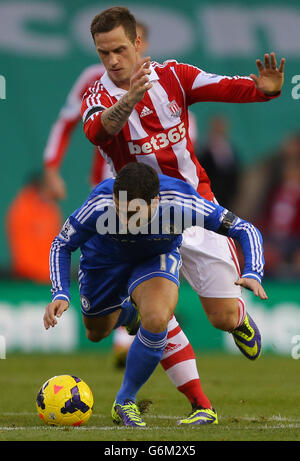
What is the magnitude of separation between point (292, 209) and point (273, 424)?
6833 millimetres

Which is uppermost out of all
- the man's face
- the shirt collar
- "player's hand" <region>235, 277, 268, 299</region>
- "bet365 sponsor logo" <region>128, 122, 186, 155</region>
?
the man's face

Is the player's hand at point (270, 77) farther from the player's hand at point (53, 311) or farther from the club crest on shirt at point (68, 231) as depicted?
the player's hand at point (53, 311)

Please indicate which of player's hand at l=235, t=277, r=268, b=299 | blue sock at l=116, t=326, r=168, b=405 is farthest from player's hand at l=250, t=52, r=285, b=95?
blue sock at l=116, t=326, r=168, b=405

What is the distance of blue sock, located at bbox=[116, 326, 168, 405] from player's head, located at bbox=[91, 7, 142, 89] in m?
1.59

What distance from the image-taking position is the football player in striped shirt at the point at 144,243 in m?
5.07

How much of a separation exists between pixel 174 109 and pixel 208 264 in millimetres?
1028

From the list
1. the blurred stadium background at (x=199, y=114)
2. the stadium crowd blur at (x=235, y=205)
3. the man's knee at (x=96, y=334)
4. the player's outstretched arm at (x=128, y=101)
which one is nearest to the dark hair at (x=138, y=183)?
the player's outstretched arm at (x=128, y=101)

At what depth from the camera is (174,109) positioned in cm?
591

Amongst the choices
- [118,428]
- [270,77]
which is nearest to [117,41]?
[270,77]

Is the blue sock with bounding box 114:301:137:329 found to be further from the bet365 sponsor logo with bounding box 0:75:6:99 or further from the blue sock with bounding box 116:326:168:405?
the bet365 sponsor logo with bounding box 0:75:6:99

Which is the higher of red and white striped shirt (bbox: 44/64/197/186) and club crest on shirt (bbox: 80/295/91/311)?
red and white striped shirt (bbox: 44/64/197/186)

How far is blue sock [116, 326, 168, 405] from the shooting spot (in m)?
5.25

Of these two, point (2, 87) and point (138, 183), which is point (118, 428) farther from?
point (2, 87)

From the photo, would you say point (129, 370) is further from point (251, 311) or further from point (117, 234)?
point (251, 311)
